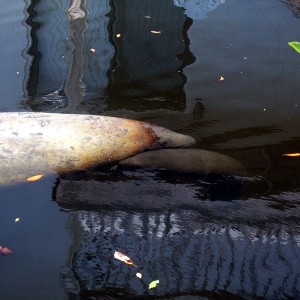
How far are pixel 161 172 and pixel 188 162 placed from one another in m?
0.22

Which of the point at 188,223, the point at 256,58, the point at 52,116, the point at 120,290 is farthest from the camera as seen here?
the point at 256,58

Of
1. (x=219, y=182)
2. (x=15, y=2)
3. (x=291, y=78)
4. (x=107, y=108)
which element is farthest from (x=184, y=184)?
(x=15, y=2)

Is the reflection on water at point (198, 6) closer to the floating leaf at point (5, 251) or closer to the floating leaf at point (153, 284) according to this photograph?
the floating leaf at point (5, 251)

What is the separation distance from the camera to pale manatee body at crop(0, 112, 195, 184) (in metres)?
4.61

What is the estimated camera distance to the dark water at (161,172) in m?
3.74

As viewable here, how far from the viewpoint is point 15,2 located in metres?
8.45

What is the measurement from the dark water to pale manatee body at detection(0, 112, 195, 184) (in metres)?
0.12

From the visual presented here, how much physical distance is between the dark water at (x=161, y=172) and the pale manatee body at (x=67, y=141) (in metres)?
0.12

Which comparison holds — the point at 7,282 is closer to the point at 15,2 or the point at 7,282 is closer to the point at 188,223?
the point at 188,223

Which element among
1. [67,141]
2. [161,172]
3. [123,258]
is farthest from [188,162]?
[123,258]

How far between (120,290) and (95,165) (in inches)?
54.8

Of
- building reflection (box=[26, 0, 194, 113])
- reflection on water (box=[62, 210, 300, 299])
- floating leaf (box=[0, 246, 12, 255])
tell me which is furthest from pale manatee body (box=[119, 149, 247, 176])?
floating leaf (box=[0, 246, 12, 255])

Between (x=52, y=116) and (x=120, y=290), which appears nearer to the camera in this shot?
(x=120, y=290)

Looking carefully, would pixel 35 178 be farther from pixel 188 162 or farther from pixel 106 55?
pixel 106 55
